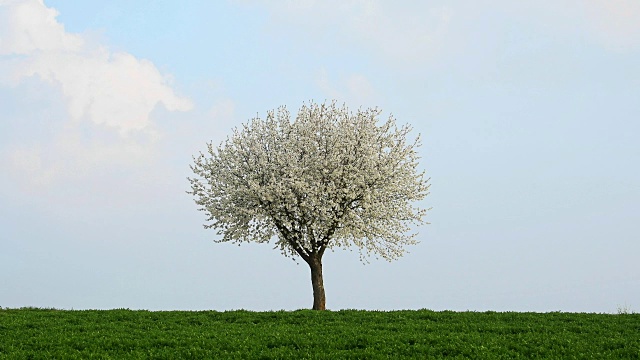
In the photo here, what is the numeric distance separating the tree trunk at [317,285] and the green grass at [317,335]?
271 inches

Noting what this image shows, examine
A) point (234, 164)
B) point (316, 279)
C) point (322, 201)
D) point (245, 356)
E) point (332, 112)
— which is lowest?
point (245, 356)

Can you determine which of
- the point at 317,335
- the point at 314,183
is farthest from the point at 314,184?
the point at 317,335

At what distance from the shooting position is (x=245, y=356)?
21.8 meters

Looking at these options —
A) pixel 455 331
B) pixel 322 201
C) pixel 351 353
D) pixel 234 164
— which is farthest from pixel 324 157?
pixel 351 353

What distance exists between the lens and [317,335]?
2484 centimetres

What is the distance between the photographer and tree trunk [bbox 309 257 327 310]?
3834cm

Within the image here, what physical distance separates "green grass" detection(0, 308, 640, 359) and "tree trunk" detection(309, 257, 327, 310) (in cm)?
688

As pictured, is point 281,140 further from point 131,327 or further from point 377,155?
point 131,327

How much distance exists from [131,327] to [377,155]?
1853cm

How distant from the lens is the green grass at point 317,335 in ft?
73.2

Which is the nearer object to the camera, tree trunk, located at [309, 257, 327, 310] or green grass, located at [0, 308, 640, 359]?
green grass, located at [0, 308, 640, 359]

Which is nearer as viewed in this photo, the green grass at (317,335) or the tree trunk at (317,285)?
the green grass at (317,335)

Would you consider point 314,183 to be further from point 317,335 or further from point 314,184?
point 317,335

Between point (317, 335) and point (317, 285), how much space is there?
44.5ft
